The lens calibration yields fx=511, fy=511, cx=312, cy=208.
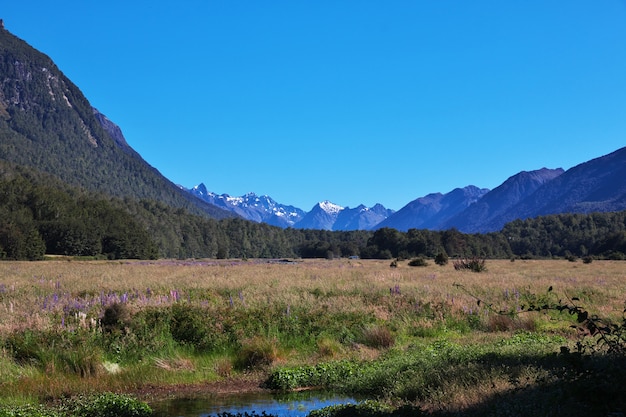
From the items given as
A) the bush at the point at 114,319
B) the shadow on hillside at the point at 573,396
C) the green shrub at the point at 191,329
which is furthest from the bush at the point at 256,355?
the shadow on hillside at the point at 573,396

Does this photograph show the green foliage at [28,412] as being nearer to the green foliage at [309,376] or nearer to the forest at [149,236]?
the green foliage at [309,376]

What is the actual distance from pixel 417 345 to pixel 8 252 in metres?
85.0

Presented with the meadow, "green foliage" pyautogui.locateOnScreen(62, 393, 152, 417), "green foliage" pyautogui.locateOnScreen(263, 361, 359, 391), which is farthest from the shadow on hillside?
"green foliage" pyautogui.locateOnScreen(62, 393, 152, 417)

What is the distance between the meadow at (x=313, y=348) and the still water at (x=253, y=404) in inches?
24.1

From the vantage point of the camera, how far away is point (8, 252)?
3221 inches

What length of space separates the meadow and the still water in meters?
0.61

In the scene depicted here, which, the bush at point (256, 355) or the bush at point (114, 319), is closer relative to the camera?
the bush at point (256, 355)

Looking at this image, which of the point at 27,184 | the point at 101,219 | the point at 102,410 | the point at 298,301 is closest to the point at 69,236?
the point at 101,219

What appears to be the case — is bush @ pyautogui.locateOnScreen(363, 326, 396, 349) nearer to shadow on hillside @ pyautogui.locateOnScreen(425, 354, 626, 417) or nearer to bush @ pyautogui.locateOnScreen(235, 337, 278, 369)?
bush @ pyautogui.locateOnScreen(235, 337, 278, 369)

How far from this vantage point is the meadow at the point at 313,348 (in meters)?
8.73

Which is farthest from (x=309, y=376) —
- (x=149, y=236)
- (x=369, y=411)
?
(x=149, y=236)

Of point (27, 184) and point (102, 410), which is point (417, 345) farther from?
point (27, 184)

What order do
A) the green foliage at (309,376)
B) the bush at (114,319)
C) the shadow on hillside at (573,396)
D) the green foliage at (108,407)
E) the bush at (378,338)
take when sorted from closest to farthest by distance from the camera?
the shadow on hillside at (573,396)
the green foliage at (108,407)
the green foliage at (309,376)
the bush at (114,319)
the bush at (378,338)

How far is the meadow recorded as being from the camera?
8734 millimetres
